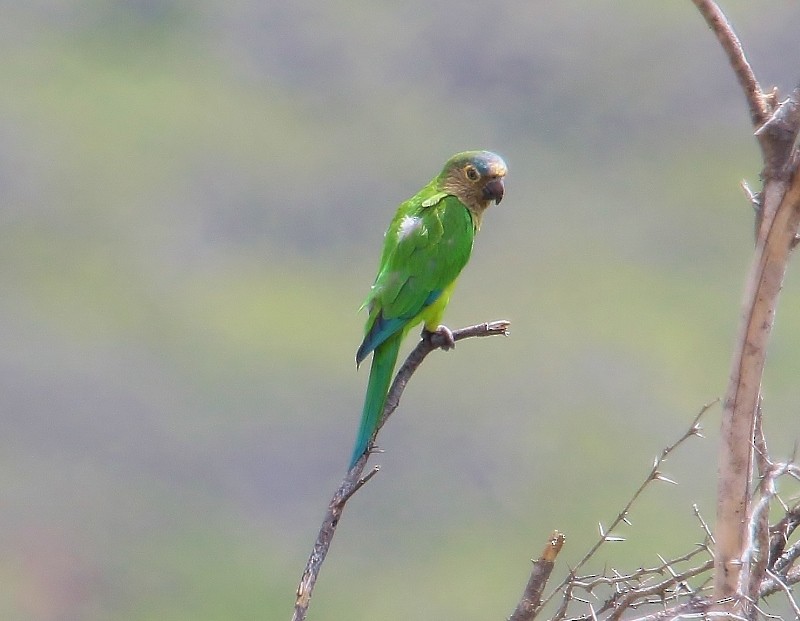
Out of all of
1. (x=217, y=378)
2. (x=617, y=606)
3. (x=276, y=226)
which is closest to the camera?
(x=617, y=606)

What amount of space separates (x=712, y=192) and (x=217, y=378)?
15.6 metres

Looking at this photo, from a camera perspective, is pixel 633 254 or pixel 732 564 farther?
pixel 633 254

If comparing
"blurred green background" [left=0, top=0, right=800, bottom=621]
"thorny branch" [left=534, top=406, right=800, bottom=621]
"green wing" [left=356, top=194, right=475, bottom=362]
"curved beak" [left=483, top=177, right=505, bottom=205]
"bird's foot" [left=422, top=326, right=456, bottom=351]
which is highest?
"blurred green background" [left=0, top=0, right=800, bottom=621]

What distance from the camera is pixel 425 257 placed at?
5.94m

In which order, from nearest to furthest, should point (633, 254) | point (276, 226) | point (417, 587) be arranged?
point (417, 587), point (633, 254), point (276, 226)

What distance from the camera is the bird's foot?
5598 millimetres

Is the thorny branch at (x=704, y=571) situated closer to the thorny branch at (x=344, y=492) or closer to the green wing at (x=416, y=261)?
the thorny branch at (x=344, y=492)

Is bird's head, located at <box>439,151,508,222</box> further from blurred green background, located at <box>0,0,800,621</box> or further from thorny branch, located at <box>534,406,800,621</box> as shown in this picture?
blurred green background, located at <box>0,0,800,621</box>

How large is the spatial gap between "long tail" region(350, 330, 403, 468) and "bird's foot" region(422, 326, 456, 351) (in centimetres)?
15

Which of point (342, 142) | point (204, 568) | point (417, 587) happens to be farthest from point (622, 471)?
point (342, 142)

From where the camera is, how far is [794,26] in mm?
36344

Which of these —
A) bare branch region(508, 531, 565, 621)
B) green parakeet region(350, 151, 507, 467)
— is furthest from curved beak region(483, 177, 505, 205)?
bare branch region(508, 531, 565, 621)

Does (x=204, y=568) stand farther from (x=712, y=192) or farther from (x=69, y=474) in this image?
(x=712, y=192)

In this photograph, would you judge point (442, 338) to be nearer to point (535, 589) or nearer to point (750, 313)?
point (535, 589)
